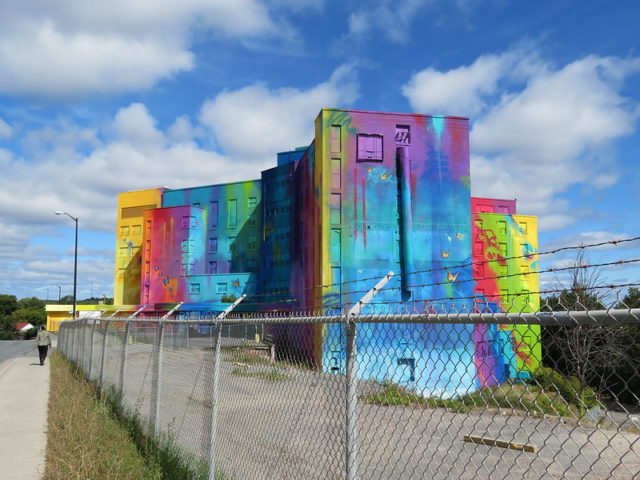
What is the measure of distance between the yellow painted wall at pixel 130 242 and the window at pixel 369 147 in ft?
111

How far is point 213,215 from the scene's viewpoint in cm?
5162

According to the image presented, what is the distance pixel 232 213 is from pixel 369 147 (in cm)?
2525

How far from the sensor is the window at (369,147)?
27234mm

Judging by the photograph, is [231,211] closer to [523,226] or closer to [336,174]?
[523,226]

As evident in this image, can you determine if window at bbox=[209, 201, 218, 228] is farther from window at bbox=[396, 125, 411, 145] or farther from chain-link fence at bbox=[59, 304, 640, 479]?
chain-link fence at bbox=[59, 304, 640, 479]

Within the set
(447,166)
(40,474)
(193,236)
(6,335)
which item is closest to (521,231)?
(447,166)

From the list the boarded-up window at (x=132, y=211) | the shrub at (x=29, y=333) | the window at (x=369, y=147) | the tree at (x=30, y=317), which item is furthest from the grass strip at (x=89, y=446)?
the tree at (x=30, y=317)

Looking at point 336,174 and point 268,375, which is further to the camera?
point 336,174

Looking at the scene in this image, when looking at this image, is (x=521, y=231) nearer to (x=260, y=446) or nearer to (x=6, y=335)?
(x=260, y=446)

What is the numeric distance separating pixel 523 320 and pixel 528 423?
12.6m

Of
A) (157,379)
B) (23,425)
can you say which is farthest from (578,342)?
(23,425)

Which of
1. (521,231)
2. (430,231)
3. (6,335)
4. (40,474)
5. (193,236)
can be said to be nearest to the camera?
(40,474)

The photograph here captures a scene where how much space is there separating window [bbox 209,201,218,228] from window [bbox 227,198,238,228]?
148 centimetres

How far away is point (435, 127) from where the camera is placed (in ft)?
95.5
